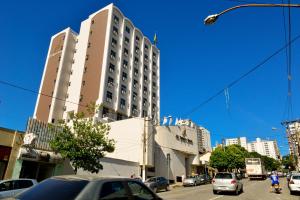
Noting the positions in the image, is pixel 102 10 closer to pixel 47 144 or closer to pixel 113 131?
pixel 113 131

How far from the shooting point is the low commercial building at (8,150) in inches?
796

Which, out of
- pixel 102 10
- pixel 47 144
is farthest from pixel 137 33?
pixel 47 144

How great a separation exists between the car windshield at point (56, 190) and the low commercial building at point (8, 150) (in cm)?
1868

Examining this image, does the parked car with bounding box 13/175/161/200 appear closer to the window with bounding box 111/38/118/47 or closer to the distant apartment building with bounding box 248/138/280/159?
the window with bounding box 111/38/118/47

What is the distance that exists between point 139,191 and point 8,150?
63.4 ft

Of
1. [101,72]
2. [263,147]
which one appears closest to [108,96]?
[101,72]

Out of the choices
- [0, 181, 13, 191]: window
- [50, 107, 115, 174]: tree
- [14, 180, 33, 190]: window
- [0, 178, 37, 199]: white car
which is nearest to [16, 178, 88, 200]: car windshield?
[0, 178, 37, 199]: white car

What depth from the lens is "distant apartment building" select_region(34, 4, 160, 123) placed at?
4981cm

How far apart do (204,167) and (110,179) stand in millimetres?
55156

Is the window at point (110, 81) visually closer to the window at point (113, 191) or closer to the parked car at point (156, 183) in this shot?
the parked car at point (156, 183)

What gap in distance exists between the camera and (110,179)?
4.55 m

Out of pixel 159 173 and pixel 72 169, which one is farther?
pixel 159 173

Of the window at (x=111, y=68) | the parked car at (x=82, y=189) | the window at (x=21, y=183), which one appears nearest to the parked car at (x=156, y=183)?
the window at (x=21, y=183)

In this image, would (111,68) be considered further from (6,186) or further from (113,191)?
(113,191)
